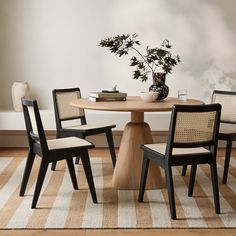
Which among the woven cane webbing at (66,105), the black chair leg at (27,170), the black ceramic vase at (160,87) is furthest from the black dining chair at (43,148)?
the woven cane webbing at (66,105)

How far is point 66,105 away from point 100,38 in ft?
4.35

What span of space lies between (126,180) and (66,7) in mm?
2528

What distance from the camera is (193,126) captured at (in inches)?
126

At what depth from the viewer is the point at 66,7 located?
561 centimetres

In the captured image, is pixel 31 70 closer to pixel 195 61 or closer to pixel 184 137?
pixel 195 61

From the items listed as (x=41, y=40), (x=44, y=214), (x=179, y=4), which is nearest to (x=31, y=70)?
(x=41, y=40)

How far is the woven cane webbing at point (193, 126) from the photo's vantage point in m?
3.18

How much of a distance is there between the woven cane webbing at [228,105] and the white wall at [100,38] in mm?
1212

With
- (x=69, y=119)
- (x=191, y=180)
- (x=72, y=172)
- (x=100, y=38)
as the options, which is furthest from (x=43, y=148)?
(x=100, y=38)

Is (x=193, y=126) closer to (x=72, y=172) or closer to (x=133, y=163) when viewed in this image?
(x=133, y=163)

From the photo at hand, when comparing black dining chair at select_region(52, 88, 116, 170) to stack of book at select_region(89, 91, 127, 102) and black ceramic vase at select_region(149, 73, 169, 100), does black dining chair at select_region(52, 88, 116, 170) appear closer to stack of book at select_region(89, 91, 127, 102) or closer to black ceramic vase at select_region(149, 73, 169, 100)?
stack of book at select_region(89, 91, 127, 102)

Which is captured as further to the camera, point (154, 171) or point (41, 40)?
point (41, 40)

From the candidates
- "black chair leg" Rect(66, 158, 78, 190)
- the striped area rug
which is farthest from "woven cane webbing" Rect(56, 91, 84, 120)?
"black chair leg" Rect(66, 158, 78, 190)

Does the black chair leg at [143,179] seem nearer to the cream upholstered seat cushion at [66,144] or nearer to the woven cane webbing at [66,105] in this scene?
the cream upholstered seat cushion at [66,144]
